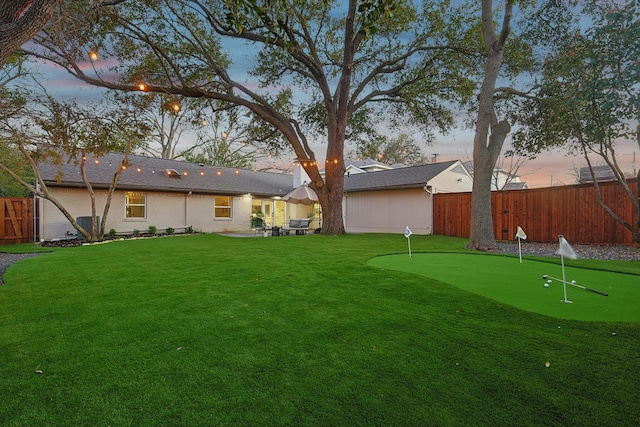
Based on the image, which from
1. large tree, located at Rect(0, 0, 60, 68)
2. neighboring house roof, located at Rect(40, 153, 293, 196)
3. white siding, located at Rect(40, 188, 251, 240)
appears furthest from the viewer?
neighboring house roof, located at Rect(40, 153, 293, 196)

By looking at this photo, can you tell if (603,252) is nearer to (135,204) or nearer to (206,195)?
(206,195)

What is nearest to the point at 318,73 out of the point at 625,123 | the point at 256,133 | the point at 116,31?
the point at 256,133

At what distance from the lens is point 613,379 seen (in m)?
2.37

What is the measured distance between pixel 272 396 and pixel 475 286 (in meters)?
3.62

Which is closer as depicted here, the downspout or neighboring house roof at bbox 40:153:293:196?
neighboring house roof at bbox 40:153:293:196

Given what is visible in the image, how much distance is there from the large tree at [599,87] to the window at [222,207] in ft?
54.4

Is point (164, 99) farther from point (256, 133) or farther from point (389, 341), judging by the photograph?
point (389, 341)

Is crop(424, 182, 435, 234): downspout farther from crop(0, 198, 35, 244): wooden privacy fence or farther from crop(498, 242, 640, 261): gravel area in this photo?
crop(0, 198, 35, 244): wooden privacy fence

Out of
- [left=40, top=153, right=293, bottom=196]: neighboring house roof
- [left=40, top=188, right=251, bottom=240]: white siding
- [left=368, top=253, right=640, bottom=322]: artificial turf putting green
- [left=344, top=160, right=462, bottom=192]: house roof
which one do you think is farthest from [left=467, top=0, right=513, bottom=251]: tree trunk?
[left=40, top=188, right=251, bottom=240]: white siding

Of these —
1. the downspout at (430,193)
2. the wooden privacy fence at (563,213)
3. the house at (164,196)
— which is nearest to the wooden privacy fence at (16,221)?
the house at (164,196)

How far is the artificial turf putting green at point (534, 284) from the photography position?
11.9ft

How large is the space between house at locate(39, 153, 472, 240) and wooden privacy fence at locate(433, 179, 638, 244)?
3244mm

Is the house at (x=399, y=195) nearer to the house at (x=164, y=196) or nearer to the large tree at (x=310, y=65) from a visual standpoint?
the large tree at (x=310, y=65)

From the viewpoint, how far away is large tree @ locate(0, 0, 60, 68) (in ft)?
10.1
